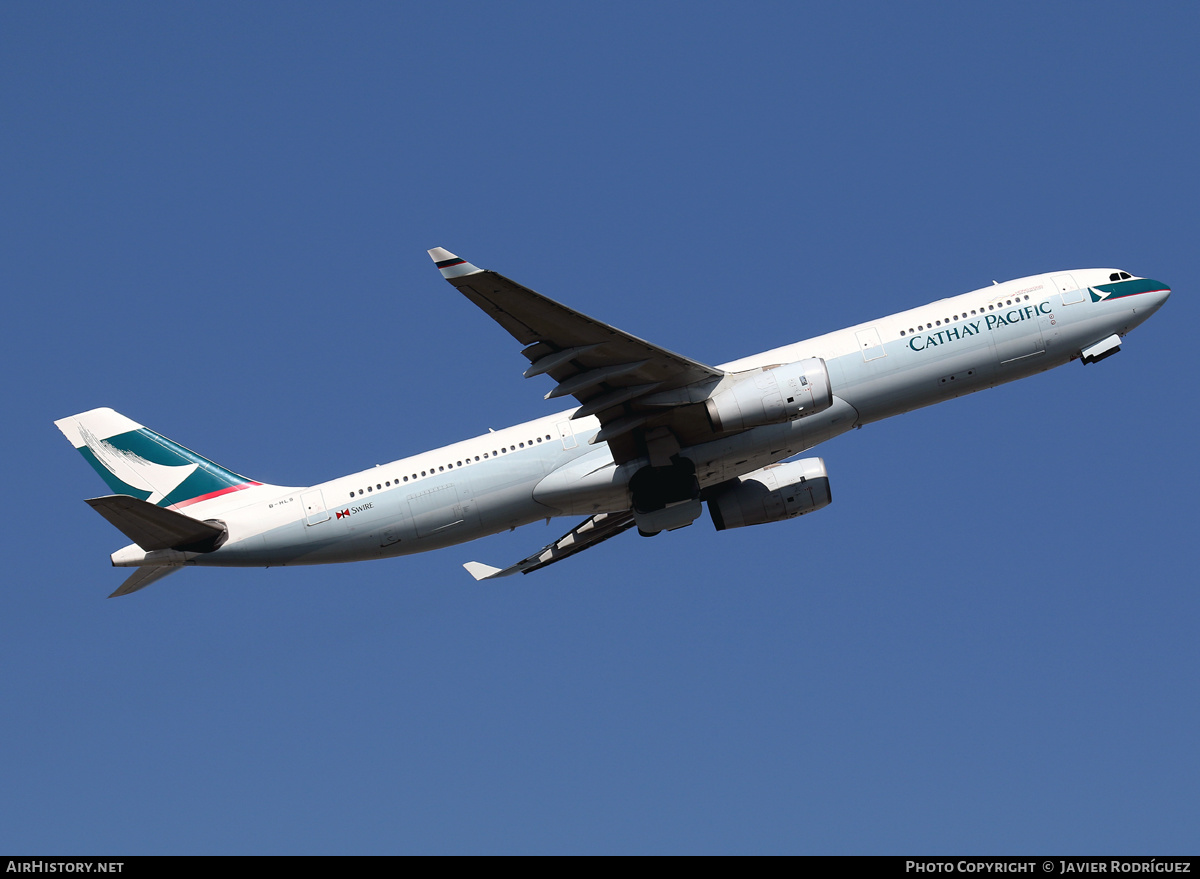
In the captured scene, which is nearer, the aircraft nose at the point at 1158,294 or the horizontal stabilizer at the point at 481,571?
the aircraft nose at the point at 1158,294

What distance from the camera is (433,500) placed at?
35656mm

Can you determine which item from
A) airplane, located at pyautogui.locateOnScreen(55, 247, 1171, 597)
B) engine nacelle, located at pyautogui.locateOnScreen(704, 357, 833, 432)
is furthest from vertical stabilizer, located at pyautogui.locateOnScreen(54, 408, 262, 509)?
engine nacelle, located at pyautogui.locateOnScreen(704, 357, 833, 432)

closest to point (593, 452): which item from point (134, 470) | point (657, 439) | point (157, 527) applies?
point (657, 439)

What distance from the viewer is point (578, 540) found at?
42.3 meters

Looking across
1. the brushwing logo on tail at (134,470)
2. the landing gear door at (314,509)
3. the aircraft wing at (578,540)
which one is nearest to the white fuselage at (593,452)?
the landing gear door at (314,509)

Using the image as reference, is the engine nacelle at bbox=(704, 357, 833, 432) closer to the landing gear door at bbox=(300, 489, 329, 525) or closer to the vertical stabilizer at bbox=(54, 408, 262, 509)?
the landing gear door at bbox=(300, 489, 329, 525)

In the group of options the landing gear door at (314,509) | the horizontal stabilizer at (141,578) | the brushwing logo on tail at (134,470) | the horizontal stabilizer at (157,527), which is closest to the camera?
the horizontal stabilizer at (157,527)

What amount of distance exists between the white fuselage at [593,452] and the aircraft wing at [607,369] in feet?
3.98

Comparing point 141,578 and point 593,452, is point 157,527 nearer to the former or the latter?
point 141,578

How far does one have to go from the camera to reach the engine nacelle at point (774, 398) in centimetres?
3344

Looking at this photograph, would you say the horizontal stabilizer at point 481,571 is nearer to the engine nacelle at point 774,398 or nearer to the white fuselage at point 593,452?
the white fuselage at point 593,452
